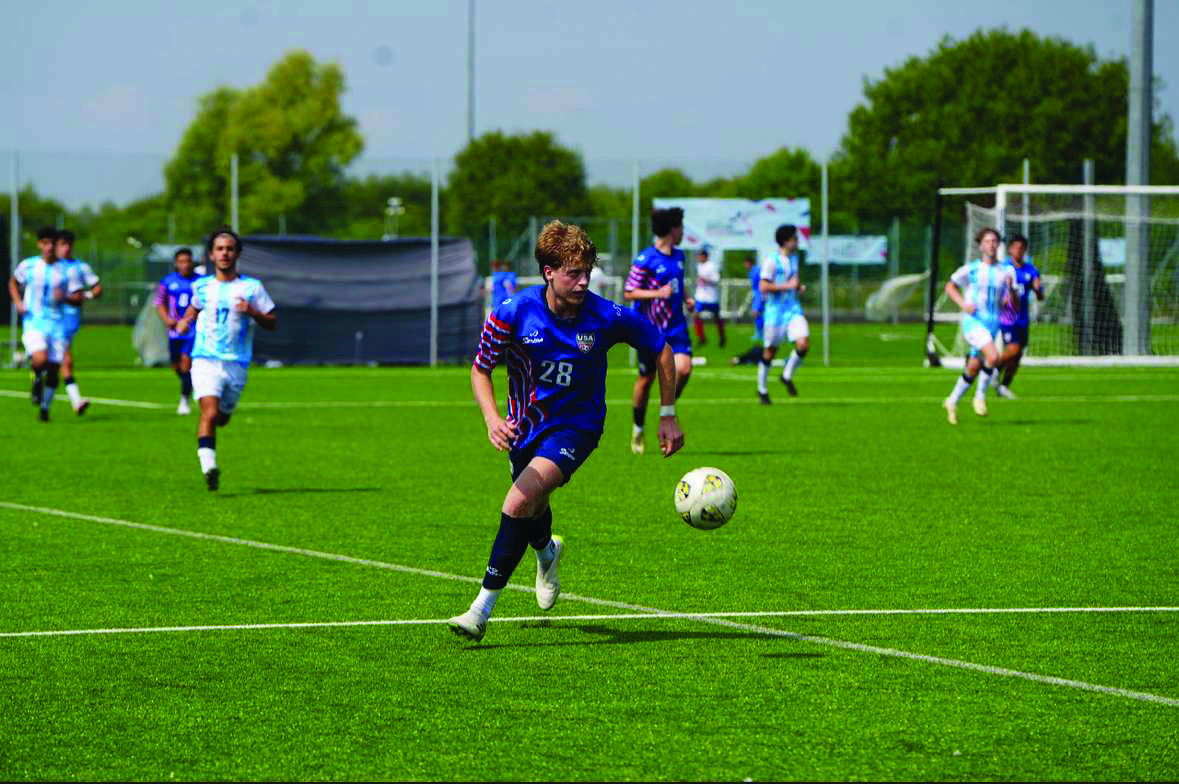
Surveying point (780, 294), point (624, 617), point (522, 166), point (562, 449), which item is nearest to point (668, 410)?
point (562, 449)

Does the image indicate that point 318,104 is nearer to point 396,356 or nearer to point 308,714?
point 396,356

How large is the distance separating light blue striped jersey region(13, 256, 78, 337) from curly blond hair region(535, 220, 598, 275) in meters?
15.6

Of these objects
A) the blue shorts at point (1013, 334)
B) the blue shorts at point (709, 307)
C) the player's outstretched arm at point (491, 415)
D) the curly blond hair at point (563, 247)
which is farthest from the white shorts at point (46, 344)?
the blue shorts at point (709, 307)

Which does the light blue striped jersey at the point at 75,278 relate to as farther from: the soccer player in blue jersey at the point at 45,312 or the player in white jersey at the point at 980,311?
the player in white jersey at the point at 980,311

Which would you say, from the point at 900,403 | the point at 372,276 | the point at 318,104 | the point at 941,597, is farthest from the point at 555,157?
the point at 941,597

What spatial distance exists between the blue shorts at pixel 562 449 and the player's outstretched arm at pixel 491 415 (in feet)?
0.35

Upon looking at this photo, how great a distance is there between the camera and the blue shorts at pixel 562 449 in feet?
25.9

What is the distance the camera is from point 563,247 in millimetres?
7602

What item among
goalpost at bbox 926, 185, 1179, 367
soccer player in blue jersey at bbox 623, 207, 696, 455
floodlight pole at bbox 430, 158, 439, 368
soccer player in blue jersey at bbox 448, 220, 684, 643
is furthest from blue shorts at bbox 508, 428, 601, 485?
goalpost at bbox 926, 185, 1179, 367

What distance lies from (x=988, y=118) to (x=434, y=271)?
51.4m

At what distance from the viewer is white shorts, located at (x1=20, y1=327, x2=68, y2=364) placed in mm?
21688

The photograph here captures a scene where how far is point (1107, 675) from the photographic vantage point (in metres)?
7.16

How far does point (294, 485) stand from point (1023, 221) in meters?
23.9

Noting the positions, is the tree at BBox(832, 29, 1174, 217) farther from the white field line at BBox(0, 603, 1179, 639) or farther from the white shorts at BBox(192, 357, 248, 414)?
the white field line at BBox(0, 603, 1179, 639)
